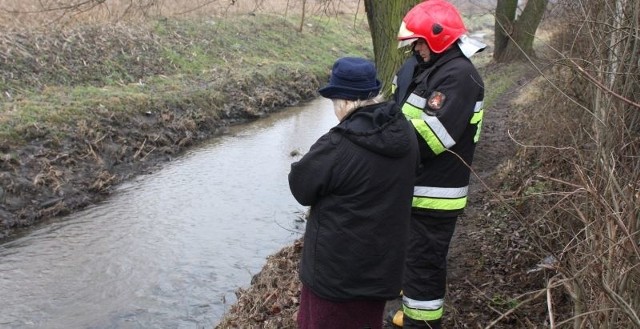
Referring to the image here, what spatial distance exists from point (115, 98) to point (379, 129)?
10681mm

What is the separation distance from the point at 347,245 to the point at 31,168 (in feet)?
26.4

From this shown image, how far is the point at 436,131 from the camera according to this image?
3287 mm

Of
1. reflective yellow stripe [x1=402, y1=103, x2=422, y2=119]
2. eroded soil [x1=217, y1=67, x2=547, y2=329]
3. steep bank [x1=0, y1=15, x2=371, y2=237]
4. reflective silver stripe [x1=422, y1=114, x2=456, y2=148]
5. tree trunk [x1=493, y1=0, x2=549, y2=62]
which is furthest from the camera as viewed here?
tree trunk [x1=493, y1=0, x2=549, y2=62]

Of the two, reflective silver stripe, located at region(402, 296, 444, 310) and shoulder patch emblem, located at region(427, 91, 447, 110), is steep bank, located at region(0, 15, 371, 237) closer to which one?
shoulder patch emblem, located at region(427, 91, 447, 110)

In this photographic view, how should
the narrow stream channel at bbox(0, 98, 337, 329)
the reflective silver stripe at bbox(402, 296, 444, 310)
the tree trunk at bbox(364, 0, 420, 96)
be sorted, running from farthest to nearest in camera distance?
the narrow stream channel at bbox(0, 98, 337, 329), the tree trunk at bbox(364, 0, 420, 96), the reflective silver stripe at bbox(402, 296, 444, 310)

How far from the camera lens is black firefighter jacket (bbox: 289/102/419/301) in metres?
2.71

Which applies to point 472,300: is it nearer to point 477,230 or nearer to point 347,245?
point 477,230

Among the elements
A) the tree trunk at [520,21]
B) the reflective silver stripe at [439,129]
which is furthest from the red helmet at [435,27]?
the tree trunk at [520,21]

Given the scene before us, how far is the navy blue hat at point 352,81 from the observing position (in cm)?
275

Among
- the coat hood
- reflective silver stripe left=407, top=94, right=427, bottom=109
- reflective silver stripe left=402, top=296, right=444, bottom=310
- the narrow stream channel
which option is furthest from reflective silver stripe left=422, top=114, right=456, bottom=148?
the narrow stream channel

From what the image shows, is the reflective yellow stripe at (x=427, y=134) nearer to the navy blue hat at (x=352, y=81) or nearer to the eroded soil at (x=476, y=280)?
the eroded soil at (x=476, y=280)

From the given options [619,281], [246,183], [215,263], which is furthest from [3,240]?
[619,281]

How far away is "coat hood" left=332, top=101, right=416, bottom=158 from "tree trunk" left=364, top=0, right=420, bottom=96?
287 centimetres

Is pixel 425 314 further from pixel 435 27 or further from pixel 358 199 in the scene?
pixel 435 27
